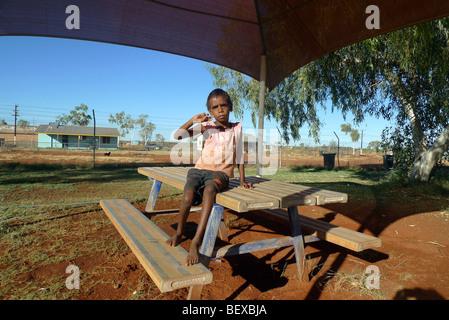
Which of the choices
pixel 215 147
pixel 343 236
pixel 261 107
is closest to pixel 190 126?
pixel 215 147

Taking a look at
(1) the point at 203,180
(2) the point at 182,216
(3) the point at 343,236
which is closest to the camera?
(2) the point at 182,216

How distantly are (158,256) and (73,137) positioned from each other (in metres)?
49.0

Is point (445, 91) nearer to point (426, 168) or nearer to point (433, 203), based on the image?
point (426, 168)

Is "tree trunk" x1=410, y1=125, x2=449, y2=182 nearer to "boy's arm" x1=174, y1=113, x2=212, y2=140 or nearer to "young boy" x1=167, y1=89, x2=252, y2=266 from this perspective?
"young boy" x1=167, y1=89, x2=252, y2=266

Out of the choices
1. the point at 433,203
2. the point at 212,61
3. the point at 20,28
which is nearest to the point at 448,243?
the point at 433,203

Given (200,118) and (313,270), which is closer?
(200,118)

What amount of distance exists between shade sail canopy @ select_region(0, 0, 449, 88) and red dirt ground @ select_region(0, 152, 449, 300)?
2385mm

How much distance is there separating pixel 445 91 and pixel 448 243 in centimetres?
510

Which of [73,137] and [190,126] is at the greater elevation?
[73,137]

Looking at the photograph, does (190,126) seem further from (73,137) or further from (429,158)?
(73,137)

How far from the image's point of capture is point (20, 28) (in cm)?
292

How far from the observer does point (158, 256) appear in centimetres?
187

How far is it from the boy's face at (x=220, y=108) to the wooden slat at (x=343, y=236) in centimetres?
140

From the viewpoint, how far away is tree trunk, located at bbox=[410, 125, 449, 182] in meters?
6.48
